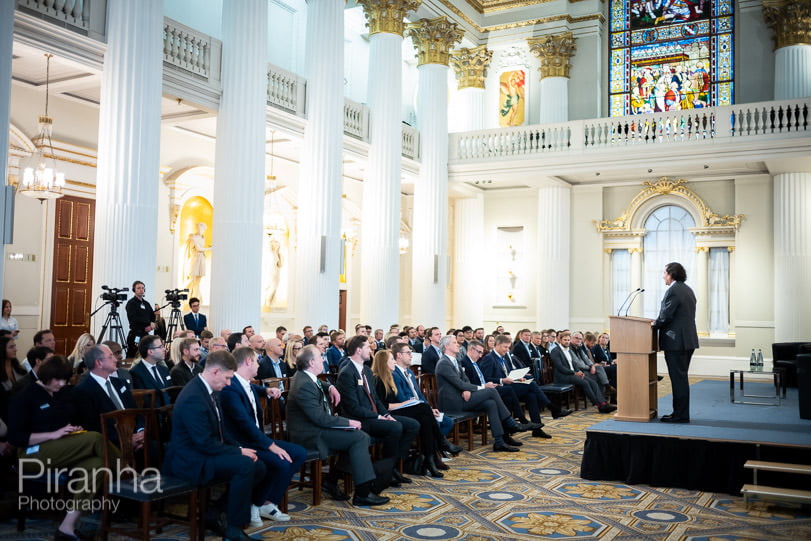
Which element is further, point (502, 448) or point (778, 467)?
point (502, 448)

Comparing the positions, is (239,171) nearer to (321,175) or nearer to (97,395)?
(321,175)

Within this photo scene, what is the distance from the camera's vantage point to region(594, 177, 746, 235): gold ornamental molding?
18.0m

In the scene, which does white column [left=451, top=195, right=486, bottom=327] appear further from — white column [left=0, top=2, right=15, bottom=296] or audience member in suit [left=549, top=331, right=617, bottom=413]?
white column [left=0, top=2, right=15, bottom=296]

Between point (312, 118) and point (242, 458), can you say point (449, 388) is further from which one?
point (312, 118)

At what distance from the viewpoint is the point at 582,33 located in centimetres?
2027

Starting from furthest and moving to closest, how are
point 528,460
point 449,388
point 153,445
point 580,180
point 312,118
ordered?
point 580,180
point 312,118
point 449,388
point 528,460
point 153,445

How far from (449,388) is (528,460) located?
1.20 metres

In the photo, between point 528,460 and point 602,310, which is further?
point 602,310

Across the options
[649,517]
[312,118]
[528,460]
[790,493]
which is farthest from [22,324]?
[790,493]

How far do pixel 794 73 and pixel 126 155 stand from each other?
14976 mm

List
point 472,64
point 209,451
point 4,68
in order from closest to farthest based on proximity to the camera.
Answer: point 209,451
point 4,68
point 472,64

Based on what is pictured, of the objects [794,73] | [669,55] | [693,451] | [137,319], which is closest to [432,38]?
[669,55]

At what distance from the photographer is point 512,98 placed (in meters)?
21.1

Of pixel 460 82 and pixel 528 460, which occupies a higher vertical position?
pixel 460 82
